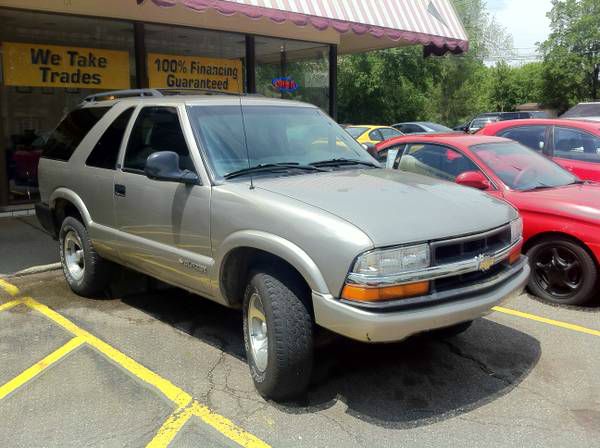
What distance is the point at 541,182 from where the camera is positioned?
19.6 feet

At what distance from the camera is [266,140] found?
4320 millimetres

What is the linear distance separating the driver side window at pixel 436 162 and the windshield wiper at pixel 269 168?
2364mm

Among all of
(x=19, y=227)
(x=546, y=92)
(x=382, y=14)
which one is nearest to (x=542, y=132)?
(x=382, y=14)

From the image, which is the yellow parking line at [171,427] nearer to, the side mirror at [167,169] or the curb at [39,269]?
the side mirror at [167,169]

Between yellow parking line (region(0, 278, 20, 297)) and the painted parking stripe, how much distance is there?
0.82 meters

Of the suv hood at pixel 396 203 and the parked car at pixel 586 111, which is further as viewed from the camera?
the parked car at pixel 586 111

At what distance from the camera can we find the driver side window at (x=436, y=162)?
6.07 metres

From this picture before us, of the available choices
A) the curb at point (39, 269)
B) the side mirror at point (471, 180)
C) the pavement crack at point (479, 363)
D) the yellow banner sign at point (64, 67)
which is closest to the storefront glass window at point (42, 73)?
the yellow banner sign at point (64, 67)

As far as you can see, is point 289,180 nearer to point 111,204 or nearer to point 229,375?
point 229,375

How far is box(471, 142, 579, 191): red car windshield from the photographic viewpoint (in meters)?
5.87

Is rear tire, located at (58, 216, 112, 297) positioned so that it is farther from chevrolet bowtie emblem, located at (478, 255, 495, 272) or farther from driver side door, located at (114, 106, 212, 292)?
chevrolet bowtie emblem, located at (478, 255, 495, 272)

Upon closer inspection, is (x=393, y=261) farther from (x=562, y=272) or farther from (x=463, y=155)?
(x=463, y=155)

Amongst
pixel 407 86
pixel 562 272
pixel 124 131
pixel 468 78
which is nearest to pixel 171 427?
pixel 124 131

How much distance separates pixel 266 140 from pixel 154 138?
0.96 meters
